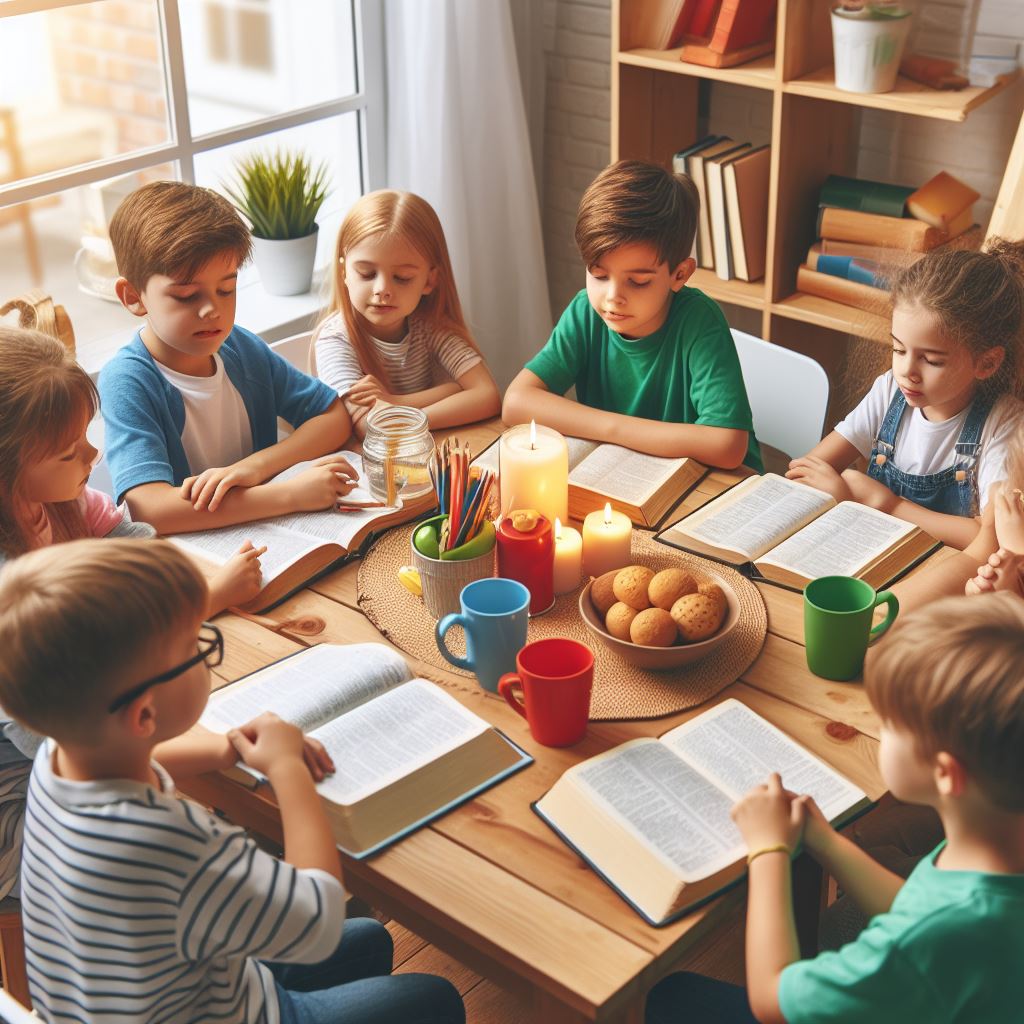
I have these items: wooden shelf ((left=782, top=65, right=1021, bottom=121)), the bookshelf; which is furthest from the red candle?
wooden shelf ((left=782, top=65, right=1021, bottom=121))

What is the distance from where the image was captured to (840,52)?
2578mm

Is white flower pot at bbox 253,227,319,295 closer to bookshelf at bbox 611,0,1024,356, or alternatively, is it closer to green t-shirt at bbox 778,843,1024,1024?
bookshelf at bbox 611,0,1024,356

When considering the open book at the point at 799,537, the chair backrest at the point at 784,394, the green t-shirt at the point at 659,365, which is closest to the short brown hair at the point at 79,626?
the open book at the point at 799,537

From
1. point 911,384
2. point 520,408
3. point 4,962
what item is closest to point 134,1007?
point 4,962

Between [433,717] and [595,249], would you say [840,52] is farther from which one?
[433,717]

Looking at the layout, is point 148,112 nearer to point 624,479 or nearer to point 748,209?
point 748,209

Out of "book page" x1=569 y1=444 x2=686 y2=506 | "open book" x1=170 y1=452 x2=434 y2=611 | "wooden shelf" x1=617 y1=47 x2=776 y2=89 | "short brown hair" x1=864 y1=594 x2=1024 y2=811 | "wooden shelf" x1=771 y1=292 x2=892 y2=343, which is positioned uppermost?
"wooden shelf" x1=617 y1=47 x2=776 y2=89

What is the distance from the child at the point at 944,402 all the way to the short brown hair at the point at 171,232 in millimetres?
976

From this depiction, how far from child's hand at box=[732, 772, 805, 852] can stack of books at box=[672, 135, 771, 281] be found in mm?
1957

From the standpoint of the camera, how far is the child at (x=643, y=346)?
77.3 inches

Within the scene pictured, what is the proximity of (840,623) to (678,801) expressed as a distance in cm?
31

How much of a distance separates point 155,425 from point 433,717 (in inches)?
30.5

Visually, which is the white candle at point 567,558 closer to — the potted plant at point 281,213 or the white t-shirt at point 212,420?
the white t-shirt at point 212,420

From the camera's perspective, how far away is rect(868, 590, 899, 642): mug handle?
145 centimetres
